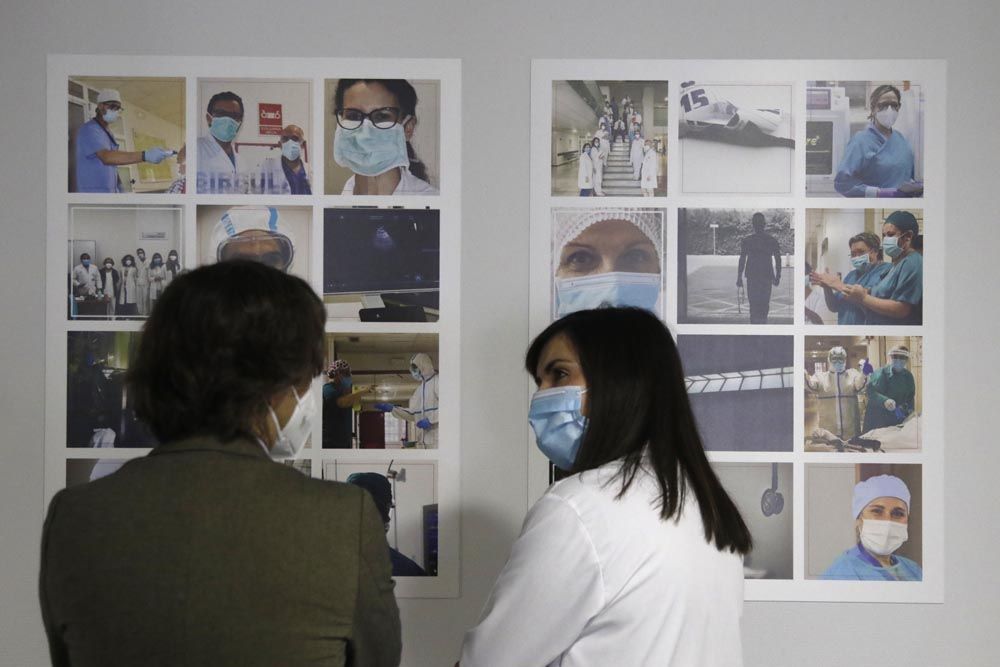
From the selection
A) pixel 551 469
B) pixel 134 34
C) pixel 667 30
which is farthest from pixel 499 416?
pixel 134 34

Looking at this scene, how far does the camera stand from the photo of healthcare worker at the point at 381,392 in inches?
68.1

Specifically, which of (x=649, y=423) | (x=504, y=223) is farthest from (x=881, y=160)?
(x=649, y=423)

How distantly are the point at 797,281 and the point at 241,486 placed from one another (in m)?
1.31

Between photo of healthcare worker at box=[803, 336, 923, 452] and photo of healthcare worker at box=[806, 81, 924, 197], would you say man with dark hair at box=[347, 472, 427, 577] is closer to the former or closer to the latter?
photo of healthcare worker at box=[803, 336, 923, 452]

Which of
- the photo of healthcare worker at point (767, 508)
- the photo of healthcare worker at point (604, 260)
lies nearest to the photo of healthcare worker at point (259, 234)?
the photo of healthcare worker at point (604, 260)

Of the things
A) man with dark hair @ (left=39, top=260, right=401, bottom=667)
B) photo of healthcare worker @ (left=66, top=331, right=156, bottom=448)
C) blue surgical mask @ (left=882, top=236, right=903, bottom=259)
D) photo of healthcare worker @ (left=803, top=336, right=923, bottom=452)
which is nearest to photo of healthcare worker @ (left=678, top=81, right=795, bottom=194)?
blue surgical mask @ (left=882, top=236, right=903, bottom=259)

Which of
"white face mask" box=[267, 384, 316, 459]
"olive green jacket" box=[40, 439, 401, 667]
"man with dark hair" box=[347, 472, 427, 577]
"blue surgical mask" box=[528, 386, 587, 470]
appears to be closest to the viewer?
"olive green jacket" box=[40, 439, 401, 667]

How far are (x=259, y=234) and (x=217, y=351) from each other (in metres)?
0.91

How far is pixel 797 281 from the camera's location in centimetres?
175

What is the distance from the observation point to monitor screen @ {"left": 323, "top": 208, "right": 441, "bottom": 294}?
68.2 inches

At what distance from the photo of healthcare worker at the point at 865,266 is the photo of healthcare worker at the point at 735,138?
12 cm

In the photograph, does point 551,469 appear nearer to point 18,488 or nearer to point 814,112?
point 814,112

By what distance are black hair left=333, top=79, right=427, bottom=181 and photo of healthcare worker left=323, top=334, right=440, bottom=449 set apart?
0.36 meters

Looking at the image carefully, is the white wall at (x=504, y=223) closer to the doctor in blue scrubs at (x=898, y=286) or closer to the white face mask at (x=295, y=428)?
the doctor in blue scrubs at (x=898, y=286)
